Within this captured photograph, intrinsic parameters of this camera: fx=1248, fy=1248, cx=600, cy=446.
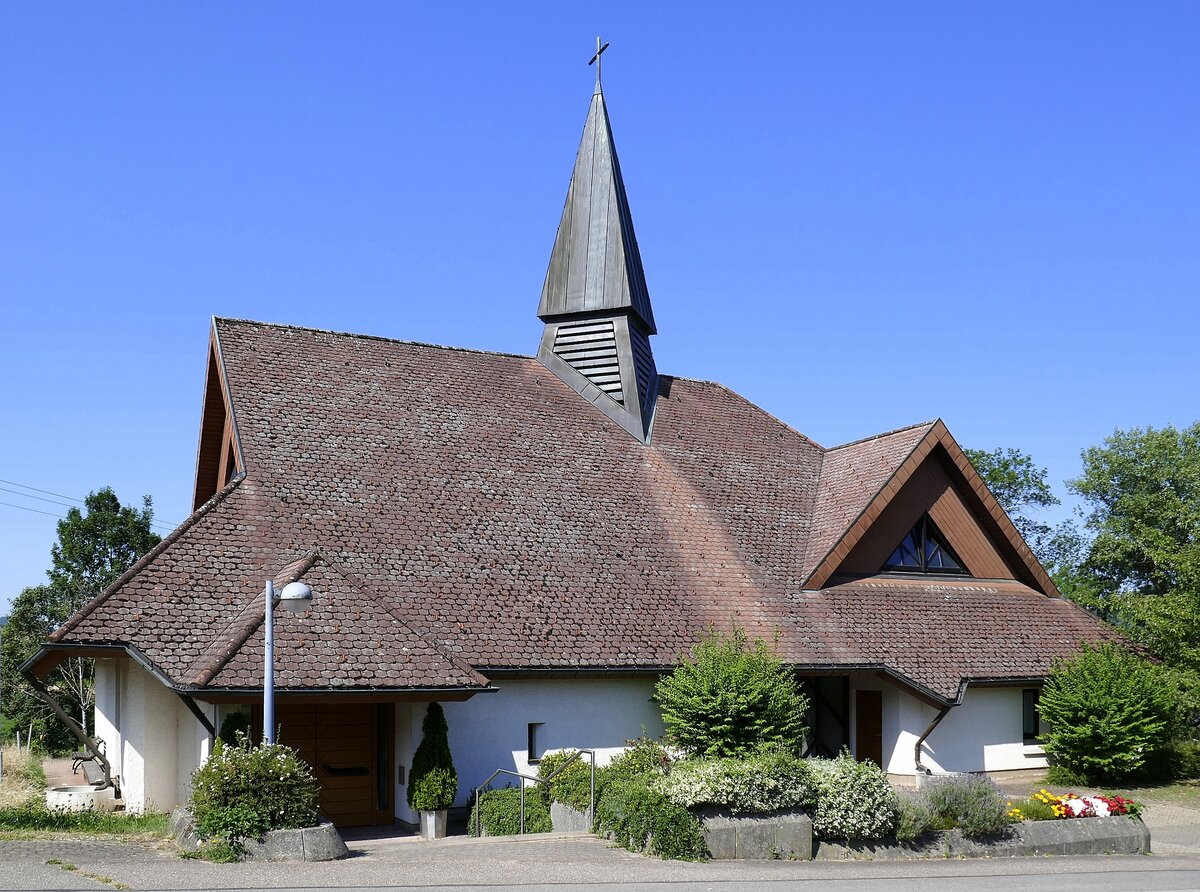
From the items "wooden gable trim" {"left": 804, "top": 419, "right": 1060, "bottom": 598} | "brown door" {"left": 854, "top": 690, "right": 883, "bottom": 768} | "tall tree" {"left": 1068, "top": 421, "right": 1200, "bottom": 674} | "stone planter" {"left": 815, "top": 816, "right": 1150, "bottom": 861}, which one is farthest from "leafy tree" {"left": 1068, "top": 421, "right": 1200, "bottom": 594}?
"stone planter" {"left": 815, "top": 816, "right": 1150, "bottom": 861}

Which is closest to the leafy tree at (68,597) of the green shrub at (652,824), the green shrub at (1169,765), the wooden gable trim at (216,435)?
the wooden gable trim at (216,435)

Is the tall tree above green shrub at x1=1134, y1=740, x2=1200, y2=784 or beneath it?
above

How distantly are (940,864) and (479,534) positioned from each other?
27.9 ft

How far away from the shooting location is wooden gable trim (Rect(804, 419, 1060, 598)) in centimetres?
2156

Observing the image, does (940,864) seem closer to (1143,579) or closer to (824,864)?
(824,864)

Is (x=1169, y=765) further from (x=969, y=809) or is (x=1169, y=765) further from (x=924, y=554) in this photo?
(x=969, y=809)

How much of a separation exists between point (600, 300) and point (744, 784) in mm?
13340

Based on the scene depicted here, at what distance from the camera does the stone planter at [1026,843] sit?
49.0 ft

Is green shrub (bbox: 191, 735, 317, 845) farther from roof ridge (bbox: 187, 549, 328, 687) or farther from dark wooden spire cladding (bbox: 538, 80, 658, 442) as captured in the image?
dark wooden spire cladding (bbox: 538, 80, 658, 442)

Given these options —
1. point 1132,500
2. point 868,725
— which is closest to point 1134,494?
point 1132,500

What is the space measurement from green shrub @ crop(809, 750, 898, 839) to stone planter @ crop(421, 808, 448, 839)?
4.70 m

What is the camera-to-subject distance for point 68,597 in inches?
1277

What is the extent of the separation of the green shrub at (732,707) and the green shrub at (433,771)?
300 centimetres

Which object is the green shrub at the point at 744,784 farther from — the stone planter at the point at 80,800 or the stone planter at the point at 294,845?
the stone planter at the point at 80,800
